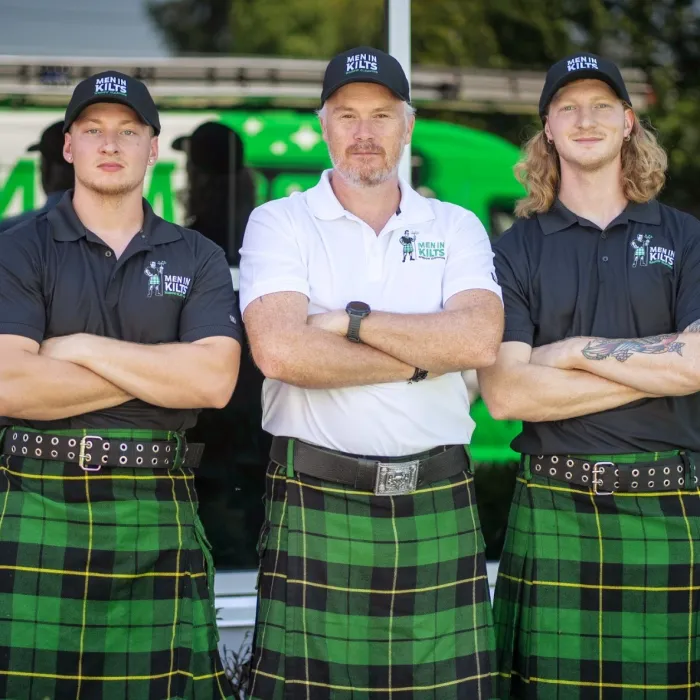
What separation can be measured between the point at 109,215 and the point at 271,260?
1.34 ft

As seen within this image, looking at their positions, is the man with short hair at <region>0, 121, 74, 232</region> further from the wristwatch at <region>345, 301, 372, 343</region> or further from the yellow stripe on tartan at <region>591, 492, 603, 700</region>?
the yellow stripe on tartan at <region>591, 492, 603, 700</region>

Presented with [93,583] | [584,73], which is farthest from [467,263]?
[93,583]

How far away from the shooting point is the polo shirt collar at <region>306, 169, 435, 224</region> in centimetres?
282

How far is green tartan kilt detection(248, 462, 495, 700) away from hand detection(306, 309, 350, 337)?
14.8 inches

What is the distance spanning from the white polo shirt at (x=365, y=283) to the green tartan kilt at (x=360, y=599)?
0.14 metres

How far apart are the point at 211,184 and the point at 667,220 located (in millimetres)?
1795

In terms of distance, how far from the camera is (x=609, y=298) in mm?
2846

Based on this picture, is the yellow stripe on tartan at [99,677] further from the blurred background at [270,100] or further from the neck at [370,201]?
the neck at [370,201]

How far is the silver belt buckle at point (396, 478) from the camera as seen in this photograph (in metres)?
2.70

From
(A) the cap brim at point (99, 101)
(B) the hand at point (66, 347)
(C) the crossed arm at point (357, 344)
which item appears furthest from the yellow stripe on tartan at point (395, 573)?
(A) the cap brim at point (99, 101)

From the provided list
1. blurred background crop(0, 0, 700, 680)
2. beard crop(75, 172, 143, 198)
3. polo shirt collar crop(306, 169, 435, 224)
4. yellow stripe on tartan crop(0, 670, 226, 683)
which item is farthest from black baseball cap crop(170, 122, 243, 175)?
yellow stripe on tartan crop(0, 670, 226, 683)

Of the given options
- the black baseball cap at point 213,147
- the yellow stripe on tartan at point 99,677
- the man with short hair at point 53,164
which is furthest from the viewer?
the black baseball cap at point 213,147

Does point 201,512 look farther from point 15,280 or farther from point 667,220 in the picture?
point 667,220

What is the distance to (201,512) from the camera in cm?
398
